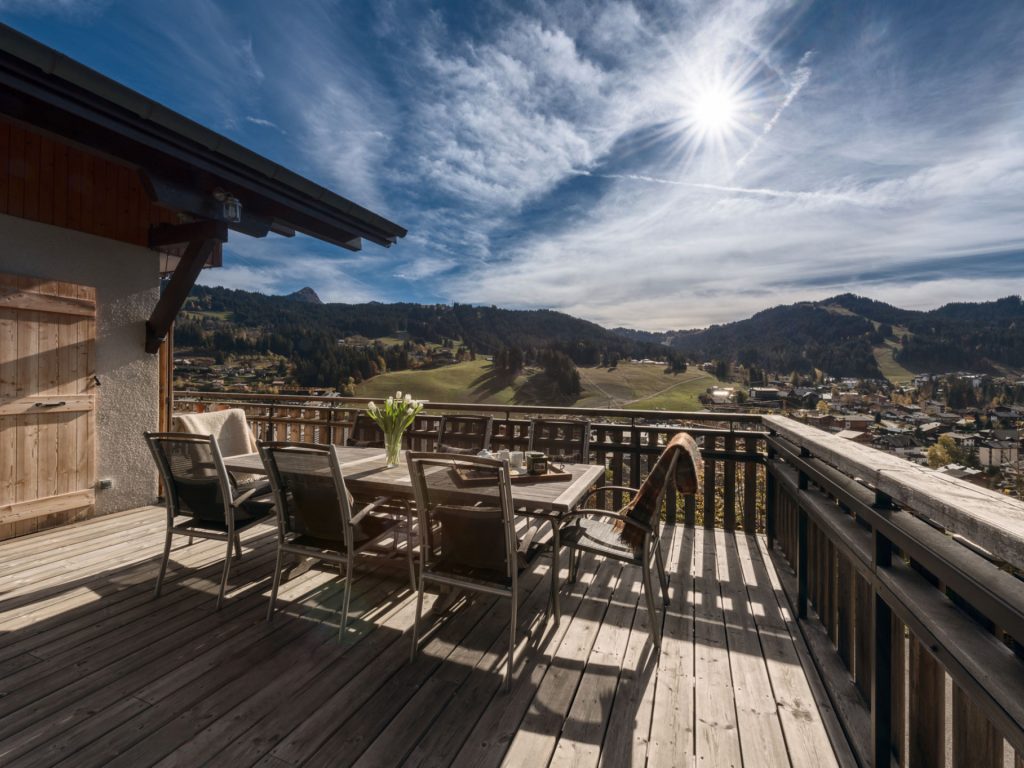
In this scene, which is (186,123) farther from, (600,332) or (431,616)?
(600,332)

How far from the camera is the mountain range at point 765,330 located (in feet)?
69.7

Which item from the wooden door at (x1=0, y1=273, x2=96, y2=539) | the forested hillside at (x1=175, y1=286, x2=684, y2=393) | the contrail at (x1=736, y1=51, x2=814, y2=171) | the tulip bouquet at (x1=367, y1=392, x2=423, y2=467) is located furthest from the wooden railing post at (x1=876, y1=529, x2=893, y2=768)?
the forested hillside at (x1=175, y1=286, x2=684, y2=393)

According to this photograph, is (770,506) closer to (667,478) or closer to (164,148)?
(667,478)

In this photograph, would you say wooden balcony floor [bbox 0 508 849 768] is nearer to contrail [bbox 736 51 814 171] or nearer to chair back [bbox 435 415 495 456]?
chair back [bbox 435 415 495 456]

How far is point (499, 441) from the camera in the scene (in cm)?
475

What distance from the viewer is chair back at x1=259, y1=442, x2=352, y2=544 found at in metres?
2.31

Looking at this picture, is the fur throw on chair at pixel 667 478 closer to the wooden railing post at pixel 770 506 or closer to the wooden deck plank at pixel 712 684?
the wooden deck plank at pixel 712 684

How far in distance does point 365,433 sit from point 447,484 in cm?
291

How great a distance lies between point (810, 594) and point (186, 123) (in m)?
5.04

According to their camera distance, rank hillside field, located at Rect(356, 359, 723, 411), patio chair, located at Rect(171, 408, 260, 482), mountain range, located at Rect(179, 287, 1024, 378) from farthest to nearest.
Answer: hillside field, located at Rect(356, 359, 723, 411), mountain range, located at Rect(179, 287, 1024, 378), patio chair, located at Rect(171, 408, 260, 482)

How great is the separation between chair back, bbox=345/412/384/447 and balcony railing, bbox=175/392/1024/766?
3.47 metres

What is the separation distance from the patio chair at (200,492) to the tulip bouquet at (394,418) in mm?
795

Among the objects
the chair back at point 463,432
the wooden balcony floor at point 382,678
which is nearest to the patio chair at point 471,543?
the wooden balcony floor at point 382,678

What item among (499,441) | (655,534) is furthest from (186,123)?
(655,534)
